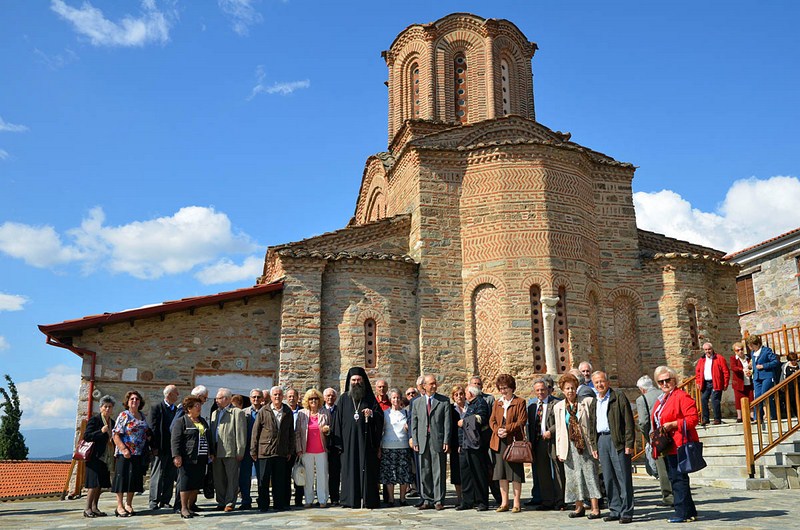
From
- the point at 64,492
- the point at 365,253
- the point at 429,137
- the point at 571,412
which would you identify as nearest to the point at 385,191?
the point at 429,137

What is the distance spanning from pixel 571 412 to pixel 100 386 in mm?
8864

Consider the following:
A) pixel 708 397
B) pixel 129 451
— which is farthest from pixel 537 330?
pixel 129 451

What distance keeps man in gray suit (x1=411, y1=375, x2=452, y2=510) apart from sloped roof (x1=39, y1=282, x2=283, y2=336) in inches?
256

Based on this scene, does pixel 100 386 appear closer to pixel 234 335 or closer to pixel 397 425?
pixel 234 335

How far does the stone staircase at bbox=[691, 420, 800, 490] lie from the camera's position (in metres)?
8.05

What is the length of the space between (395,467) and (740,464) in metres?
4.50

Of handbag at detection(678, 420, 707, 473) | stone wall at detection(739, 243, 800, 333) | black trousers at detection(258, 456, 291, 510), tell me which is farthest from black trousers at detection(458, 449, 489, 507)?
stone wall at detection(739, 243, 800, 333)

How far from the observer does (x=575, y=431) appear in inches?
255

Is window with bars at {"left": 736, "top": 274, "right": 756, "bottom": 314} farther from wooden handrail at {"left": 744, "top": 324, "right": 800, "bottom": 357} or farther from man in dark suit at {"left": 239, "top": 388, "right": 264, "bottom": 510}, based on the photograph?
man in dark suit at {"left": 239, "top": 388, "right": 264, "bottom": 510}

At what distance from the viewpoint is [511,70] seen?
742 inches

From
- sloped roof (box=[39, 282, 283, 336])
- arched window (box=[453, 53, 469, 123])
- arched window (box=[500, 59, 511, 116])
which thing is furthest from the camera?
arched window (box=[500, 59, 511, 116])

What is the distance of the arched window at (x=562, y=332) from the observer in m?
13.2

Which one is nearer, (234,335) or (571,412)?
(571,412)

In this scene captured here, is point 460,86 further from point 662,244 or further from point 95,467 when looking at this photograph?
point 95,467
